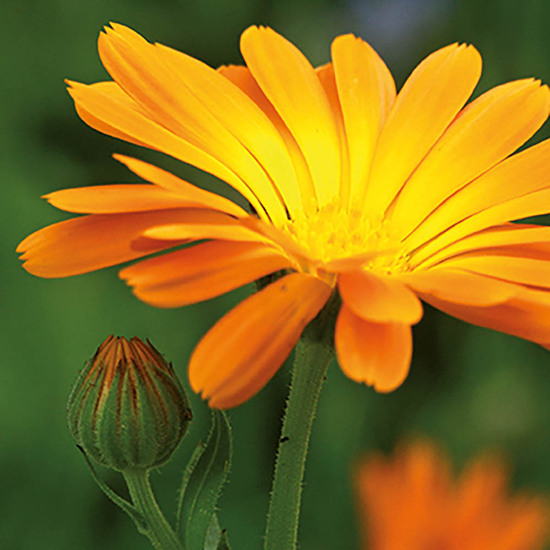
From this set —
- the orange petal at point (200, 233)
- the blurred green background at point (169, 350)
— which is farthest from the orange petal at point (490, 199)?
the blurred green background at point (169, 350)

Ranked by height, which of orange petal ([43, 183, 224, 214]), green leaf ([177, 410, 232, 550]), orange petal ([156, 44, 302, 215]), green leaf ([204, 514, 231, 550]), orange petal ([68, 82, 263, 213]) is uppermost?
orange petal ([156, 44, 302, 215])

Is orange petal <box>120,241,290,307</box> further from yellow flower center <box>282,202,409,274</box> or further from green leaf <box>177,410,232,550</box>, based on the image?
yellow flower center <box>282,202,409,274</box>

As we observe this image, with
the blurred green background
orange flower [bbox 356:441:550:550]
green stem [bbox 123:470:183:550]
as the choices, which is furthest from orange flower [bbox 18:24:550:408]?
the blurred green background

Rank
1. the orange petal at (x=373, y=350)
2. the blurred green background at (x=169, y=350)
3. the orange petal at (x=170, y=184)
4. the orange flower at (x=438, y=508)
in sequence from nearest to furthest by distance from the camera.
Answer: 1. the orange petal at (x=373, y=350)
2. the orange petal at (x=170, y=184)
3. the orange flower at (x=438, y=508)
4. the blurred green background at (x=169, y=350)

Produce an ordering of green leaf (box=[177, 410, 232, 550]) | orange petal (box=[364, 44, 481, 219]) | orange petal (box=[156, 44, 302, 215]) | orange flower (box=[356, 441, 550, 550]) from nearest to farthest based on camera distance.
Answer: green leaf (box=[177, 410, 232, 550]) < orange petal (box=[156, 44, 302, 215]) < orange petal (box=[364, 44, 481, 219]) < orange flower (box=[356, 441, 550, 550])

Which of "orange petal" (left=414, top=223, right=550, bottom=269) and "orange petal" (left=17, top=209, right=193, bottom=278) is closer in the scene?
"orange petal" (left=17, top=209, right=193, bottom=278)

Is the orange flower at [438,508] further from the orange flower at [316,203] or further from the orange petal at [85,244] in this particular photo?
the orange petal at [85,244]

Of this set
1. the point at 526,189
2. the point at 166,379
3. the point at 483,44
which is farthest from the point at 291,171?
the point at 483,44

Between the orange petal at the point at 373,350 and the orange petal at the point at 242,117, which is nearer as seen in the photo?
the orange petal at the point at 373,350
